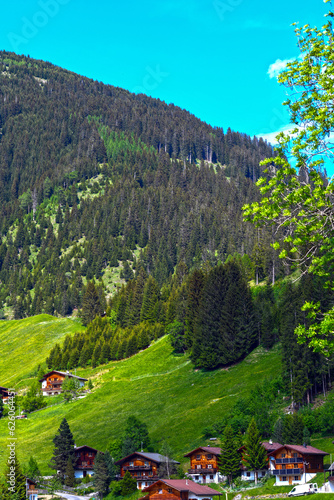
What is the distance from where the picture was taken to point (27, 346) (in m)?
181

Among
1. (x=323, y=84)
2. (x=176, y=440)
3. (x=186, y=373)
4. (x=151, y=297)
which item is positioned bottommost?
(x=176, y=440)

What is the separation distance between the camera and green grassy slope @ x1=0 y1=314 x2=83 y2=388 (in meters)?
158

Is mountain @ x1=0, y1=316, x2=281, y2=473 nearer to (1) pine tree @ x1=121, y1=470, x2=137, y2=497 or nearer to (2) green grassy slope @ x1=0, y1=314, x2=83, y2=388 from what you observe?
(1) pine tree @ x1=121, y1=470, x2=137, y2=497

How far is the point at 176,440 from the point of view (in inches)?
3383

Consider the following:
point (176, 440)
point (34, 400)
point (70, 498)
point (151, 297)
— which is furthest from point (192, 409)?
point (151, 297)

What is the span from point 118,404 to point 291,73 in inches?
3901

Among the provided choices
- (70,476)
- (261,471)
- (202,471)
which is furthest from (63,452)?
→ (261,471)

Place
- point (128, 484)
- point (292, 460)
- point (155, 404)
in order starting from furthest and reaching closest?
point (155, 404) → point (128, 484) → point (292, 460)

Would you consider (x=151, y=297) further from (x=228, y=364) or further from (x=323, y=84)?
(x=323, y=84)

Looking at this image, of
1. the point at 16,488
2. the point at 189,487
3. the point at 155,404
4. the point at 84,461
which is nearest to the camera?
the point at 16,488

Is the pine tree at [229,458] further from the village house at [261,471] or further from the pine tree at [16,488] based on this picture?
the pine tree at [16,488]

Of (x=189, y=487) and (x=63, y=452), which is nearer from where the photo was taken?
(x=189, y=487)

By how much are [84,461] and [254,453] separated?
98.9ft

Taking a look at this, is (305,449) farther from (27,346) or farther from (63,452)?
(27,346)
